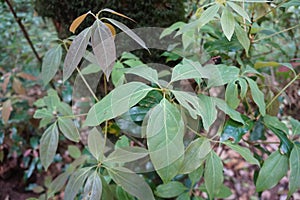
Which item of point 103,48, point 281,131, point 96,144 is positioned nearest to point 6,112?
point 96,144

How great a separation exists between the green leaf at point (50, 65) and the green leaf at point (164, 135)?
27cm

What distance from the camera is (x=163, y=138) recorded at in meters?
0.42

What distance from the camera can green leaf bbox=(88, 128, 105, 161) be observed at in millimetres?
567

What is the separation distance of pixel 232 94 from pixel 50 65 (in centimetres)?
36

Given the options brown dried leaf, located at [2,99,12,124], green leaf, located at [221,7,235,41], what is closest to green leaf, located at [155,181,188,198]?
green leaf, located at [221,7,235,41]

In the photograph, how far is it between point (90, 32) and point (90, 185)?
26 cm

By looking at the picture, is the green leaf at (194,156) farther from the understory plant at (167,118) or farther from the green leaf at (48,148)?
the green leaf at (48,148)

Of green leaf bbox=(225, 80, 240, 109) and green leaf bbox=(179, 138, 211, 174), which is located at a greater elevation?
green leaf bbox=(225, 80, 240, 109)

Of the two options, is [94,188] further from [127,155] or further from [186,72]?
[186,72]

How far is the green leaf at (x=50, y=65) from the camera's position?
0.60 meters

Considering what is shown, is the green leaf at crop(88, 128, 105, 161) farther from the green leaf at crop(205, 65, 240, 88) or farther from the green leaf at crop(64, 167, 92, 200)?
the green leaf at crop(205, 65, 240, 88)

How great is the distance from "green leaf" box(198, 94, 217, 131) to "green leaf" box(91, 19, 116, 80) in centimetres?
16

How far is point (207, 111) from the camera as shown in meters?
0.49

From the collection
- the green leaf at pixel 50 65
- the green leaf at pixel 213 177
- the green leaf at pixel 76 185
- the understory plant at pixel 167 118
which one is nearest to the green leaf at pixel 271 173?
the understory plant at pixel 167 118
